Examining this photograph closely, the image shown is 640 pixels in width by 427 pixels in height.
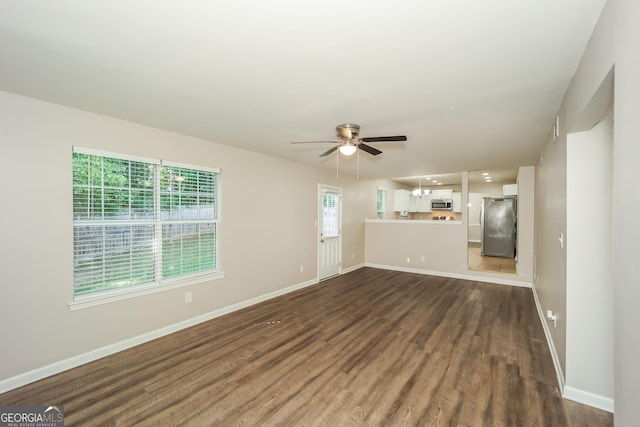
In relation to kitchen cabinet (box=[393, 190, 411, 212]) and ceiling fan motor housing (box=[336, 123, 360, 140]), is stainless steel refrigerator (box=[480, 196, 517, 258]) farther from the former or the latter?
ceiling fan motor housing (box=[336, 123, 360, 140])

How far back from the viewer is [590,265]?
2098mm

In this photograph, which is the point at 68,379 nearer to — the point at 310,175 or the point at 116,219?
the point at 116,219

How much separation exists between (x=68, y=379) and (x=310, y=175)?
171 inches

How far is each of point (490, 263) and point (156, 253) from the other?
7730 millimetres

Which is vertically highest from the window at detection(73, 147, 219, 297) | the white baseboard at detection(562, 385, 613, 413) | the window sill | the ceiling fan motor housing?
the ceiling fan motor housing

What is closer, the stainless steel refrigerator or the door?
the door

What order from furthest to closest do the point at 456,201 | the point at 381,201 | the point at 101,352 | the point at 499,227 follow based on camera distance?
the point at 456,201
the point at 381,201
the point at 499,227
the point at 101,352

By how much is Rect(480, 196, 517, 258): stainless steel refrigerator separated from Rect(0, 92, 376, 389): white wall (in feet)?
24.3

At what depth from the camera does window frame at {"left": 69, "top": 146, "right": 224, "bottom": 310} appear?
274cm

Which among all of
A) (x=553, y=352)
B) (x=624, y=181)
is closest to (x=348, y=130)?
(x=624, y=181)

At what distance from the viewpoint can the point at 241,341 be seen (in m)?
3.17

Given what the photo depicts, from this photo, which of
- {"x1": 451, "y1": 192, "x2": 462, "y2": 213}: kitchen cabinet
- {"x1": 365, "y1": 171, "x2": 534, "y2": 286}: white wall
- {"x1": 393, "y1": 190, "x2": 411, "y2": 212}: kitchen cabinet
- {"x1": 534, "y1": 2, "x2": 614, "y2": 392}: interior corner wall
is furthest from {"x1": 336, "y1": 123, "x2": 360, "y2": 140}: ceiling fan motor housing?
A: {"x1": 451, "y1": 192, "x2": 462, "y2": 213}: kitchen cabinet

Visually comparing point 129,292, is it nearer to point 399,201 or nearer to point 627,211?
point 627,211

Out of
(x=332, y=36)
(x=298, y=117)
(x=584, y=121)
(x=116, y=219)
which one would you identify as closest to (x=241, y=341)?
(x=116, y=219)
